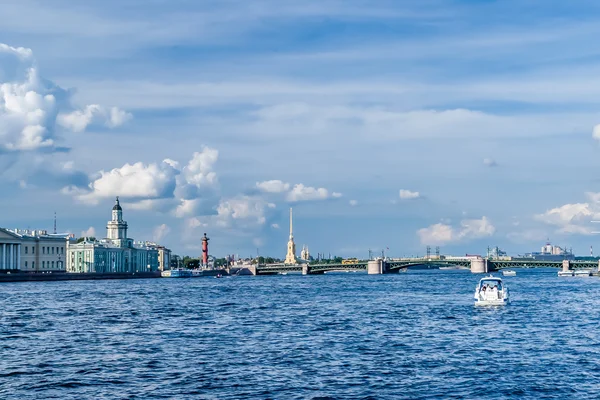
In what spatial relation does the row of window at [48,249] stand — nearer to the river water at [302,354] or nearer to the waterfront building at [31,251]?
the waterfront building at [31,251]

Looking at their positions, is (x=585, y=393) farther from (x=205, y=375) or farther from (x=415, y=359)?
(x=205, y=375)

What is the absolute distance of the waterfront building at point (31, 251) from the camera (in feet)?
521

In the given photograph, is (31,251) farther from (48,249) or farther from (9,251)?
(9,251)

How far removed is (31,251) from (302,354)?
14411 centimetres

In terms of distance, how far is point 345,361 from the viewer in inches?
1251

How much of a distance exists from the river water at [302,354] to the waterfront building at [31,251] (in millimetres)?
107348

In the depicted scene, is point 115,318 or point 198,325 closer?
point 198,325

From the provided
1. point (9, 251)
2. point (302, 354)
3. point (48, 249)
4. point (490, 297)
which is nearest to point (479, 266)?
point (48, 249)

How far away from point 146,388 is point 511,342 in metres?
18.2

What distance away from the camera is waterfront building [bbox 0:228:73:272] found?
6250 inches

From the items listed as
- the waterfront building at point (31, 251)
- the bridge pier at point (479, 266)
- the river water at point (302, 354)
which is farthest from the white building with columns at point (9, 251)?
the river water at point (302, 354)

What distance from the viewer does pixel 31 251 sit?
16812cm

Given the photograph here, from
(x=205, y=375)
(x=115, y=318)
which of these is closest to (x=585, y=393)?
(x=205, y=375)

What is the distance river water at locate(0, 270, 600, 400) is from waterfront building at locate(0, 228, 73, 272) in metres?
107
